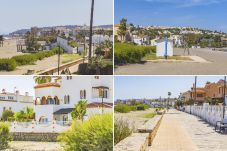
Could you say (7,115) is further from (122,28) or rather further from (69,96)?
(122,28)

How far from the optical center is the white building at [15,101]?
4777 millimetres

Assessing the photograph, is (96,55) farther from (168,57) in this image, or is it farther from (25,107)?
(25,107)

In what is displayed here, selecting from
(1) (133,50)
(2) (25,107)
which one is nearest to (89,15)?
(1) (133,50)

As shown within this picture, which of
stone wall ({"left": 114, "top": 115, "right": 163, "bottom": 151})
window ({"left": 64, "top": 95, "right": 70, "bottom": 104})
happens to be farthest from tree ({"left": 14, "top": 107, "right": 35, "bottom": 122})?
stone wall ({"left": 114, "top": 115, "right": 163, "bottom": 151})

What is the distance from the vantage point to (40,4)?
14.7 feet

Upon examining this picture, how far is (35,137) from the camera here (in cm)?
516

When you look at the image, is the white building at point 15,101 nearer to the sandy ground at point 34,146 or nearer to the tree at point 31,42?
the sandy ground at point 34,146

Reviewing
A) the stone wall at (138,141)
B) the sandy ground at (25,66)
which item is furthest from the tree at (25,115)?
the stone wall at (138,141)

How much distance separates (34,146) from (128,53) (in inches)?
60.2

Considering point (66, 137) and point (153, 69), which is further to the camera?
point (66, 137)

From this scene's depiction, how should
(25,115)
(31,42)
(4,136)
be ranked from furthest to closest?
(25,115)
(4,136)
(31,42)

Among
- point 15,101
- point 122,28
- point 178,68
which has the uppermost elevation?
point 122,28

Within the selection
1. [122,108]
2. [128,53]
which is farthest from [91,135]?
[128,53]

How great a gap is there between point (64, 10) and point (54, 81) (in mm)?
658
